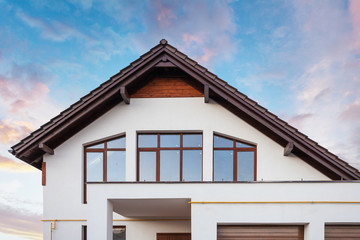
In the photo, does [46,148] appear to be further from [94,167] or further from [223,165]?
[223,165]

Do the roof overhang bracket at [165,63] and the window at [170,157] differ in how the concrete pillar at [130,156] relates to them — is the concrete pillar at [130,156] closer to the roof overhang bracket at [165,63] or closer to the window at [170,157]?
the window at [170,157]

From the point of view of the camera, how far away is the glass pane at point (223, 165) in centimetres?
983

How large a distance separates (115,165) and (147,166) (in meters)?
1.08

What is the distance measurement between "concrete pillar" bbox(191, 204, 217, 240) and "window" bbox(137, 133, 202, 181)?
2.42 metres

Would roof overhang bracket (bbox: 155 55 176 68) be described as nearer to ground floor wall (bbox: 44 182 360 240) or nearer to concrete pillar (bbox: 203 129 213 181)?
concrete pillar (bbox: 203 129 213 181)

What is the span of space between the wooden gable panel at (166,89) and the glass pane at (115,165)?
2041 millimetres

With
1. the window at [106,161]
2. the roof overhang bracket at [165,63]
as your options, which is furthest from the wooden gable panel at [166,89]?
the window at [106,161]

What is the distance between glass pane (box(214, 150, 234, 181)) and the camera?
32.2ft

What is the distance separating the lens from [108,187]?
7730mm

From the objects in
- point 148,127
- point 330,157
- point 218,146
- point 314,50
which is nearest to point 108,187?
point 148,127

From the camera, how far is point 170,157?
995 cm

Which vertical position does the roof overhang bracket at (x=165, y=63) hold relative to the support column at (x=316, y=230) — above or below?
above

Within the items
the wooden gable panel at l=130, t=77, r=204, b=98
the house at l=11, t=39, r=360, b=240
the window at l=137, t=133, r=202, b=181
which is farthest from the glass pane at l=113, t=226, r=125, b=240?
the wooden gable panel at l=130, t=77, r=204, b=98

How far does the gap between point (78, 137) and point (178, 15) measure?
265 inches
